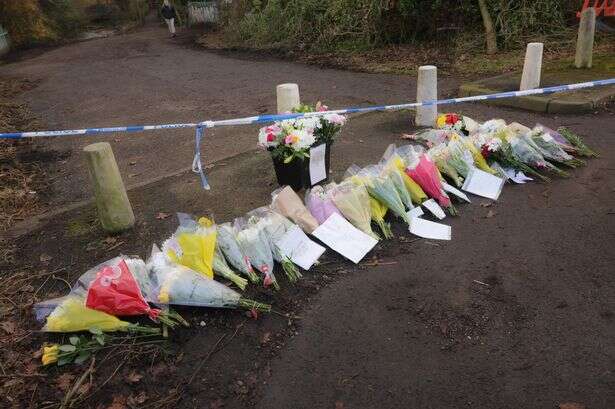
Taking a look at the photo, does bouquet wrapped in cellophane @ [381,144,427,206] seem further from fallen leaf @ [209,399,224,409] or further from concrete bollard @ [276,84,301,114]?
fallen leaf @ [209,399,224,409]

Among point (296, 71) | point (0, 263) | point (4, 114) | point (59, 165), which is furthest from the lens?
point (296, 71)

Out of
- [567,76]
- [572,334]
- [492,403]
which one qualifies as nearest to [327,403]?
[492,403]

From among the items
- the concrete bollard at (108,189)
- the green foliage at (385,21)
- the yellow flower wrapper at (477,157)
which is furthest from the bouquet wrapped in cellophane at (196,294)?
the green foliage at (385,21)

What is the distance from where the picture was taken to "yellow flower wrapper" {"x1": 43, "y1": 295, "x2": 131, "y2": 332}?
299 cm

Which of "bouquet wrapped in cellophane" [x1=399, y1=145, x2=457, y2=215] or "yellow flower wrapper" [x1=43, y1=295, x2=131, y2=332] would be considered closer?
"yellow flower wrapper" [x1=43, y1=295, x2=131, y2=332]

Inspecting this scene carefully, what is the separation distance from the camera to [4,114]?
9836mm

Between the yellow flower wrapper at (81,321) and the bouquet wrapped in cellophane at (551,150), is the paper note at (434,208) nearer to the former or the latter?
the bouquet wrapped in cellophane at (551,150)

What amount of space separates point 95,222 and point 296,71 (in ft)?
29.0

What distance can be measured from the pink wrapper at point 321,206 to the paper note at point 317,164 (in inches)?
21.0

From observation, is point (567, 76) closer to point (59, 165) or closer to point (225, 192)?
point (225, 192)

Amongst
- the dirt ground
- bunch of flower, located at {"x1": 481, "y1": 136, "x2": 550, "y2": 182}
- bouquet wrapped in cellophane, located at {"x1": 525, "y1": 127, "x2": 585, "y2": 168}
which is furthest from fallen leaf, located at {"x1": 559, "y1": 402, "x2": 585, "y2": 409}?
bouquet wrapped in cellophane, located at {"x1": 525, "y1": 127, "x2": 585, "y2": 168}

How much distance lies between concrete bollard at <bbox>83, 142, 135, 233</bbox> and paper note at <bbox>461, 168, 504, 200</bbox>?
3.37 m

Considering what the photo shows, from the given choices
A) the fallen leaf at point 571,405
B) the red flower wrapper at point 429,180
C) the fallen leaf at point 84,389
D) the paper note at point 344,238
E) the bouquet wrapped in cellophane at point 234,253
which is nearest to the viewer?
the fallen leaf at point 571,405

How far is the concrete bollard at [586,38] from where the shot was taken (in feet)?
26.3
